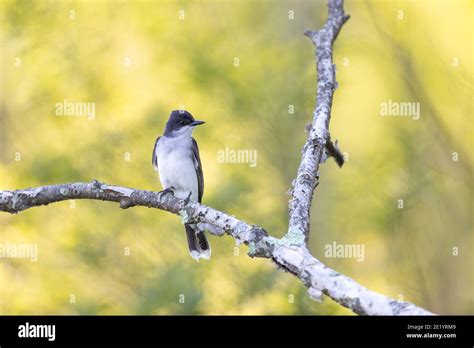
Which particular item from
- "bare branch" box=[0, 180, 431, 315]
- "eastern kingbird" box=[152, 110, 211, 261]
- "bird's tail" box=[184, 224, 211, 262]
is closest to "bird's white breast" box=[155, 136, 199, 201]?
"eastern kingbird" box=[152, 110, 211, 261]

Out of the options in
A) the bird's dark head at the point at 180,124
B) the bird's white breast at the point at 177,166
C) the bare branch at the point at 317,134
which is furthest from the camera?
the bird's dark head at the point at 180,124

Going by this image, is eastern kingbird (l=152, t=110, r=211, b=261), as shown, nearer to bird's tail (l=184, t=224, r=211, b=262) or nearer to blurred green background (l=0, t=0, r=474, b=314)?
bird's tail (l=184, t=224, r=211, b=262)

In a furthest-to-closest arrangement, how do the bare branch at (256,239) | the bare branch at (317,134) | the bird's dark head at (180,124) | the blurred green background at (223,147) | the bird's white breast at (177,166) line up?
the blurred green background at (223,147) → the bird's dark head at (180,124) → the bird's white breast at (177,166) → the bare branch at (317,134) → the bare branch at (256,239)

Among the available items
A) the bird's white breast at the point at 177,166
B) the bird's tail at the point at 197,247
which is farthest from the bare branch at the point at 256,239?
the bird's tail at the point at 197,247

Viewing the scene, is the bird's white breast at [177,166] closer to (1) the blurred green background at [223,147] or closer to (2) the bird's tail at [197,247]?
(2) the bird's tail at [197,247]

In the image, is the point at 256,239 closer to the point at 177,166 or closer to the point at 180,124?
the point at 177,166

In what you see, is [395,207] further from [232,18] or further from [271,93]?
[232,18]

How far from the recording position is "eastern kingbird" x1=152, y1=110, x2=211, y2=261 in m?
6.18

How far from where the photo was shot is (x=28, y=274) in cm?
802

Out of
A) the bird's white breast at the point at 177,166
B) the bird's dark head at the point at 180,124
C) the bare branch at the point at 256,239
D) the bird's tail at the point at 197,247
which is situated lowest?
the bare branch at the point at 256,239

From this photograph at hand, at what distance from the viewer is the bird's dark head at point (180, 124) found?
6.34m

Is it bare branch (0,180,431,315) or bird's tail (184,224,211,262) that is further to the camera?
bird's tail (184,224,211,262)

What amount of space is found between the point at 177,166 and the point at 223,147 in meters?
2.63

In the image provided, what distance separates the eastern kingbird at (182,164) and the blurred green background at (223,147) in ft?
4.70
